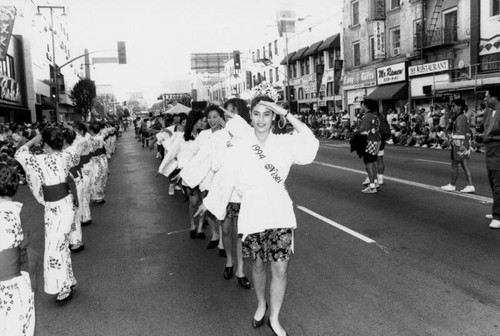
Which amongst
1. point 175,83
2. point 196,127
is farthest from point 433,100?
point 175,83

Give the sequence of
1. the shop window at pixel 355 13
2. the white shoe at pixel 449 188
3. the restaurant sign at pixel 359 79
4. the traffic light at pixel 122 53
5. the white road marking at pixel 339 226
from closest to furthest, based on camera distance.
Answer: the white road marking at pixel 339 226 → the white shoe at pixel 449 188 → the traffic light at pixel 122 53 → the restaurant sign at pixel 359 79 → the shop window at pixel 355 13

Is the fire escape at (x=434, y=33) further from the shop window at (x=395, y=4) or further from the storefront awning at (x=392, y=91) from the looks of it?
the shop window at (x=395, y=4)

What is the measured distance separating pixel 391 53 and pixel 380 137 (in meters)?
24.3

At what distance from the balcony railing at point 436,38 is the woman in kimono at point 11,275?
27133mm

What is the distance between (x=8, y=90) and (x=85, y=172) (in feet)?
73.9

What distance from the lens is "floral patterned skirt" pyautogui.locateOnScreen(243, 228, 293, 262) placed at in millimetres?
3641

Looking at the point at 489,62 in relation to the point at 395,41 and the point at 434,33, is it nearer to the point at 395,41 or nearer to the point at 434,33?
the point at 434,33

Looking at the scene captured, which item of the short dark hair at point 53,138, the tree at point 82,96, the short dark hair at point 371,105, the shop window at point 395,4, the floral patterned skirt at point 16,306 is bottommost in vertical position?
the floral patterned skirt at point 16,306

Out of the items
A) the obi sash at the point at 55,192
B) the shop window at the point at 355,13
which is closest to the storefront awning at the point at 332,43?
the shop window at the point at 355,13

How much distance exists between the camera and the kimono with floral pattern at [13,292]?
9.61ft

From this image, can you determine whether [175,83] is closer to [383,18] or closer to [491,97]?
[383,18]

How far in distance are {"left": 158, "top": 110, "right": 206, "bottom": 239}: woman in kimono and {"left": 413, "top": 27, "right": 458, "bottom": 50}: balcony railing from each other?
23294mm

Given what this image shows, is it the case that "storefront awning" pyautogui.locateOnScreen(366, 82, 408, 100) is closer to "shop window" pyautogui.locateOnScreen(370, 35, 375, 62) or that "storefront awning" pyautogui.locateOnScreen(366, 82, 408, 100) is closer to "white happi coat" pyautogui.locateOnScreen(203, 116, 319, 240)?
"shop window" pyautogui.locateOnScreen(370, 35, 375, 62)

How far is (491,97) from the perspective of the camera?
6.80m
